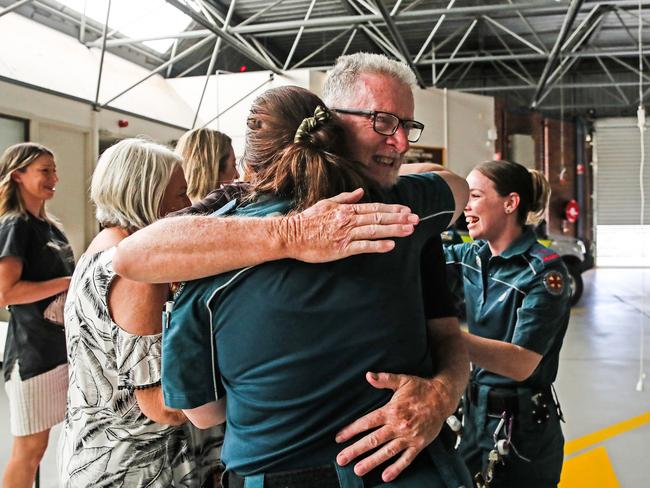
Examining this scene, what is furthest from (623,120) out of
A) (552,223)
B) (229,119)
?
(229,119)

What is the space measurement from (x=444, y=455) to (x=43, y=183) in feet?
8.65

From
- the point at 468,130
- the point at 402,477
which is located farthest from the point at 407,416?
the point at 468,130

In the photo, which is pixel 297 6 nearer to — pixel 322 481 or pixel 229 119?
pixel 229 119

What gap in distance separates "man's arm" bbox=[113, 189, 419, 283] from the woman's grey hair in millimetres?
656

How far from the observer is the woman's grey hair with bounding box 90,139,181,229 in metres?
1.72

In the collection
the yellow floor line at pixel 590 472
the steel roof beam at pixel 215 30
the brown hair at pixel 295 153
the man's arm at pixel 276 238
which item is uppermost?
the steel roof beam at pixel 215 30

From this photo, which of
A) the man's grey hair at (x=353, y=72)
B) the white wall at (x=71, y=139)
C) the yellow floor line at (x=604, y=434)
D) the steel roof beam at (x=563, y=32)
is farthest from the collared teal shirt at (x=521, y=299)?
the steel roof beam at (x=563, y=32)

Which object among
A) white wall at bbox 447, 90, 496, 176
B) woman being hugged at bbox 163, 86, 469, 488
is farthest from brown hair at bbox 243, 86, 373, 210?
white wall at bbox 447, 90, 496, 176

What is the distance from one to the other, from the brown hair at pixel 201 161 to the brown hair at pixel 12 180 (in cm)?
103

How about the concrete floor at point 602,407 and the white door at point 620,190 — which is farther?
the white door at point 620,190

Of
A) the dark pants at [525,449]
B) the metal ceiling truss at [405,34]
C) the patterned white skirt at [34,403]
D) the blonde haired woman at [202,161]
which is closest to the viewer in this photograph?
the dark pants at [525,449]

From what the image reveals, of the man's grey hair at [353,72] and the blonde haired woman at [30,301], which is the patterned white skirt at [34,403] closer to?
the blonde haired woman at [30,301]

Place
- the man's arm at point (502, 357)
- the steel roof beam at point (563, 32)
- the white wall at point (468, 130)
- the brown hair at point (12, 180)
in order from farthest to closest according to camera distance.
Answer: the white wall at point (468, 130), the steel roof beam at point (563, 32), the brown hair at point (12, 180), the man's arm at point (502, 357)

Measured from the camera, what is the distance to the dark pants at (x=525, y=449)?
199cm
